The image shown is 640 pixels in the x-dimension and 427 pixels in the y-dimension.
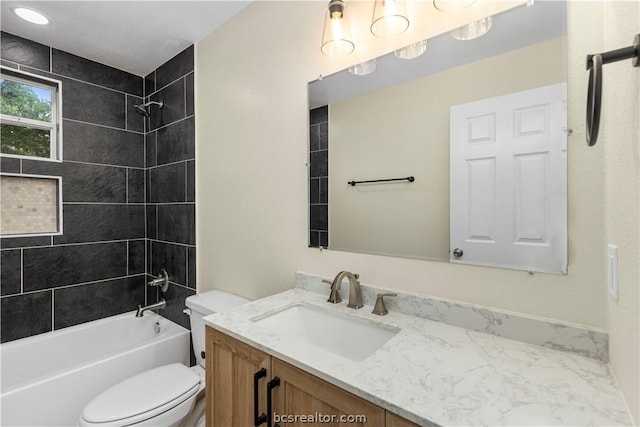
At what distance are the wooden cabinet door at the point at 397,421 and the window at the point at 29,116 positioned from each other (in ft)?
8.74

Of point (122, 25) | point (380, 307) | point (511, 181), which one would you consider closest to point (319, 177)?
point (380, 307)

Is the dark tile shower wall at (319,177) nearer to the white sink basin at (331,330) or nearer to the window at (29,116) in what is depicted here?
the white sink basin at (331,330)

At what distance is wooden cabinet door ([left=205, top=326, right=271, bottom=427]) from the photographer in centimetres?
94

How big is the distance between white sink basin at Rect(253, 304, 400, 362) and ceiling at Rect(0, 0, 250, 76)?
1.76m

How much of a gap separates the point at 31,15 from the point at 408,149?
2366mm

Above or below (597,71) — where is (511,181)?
below

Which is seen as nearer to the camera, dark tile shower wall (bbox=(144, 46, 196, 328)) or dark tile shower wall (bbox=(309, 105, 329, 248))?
dark tile shower wall (bbox=(309, 105, 329, 248))

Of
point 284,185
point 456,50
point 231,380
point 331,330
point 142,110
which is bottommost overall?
point 231,380

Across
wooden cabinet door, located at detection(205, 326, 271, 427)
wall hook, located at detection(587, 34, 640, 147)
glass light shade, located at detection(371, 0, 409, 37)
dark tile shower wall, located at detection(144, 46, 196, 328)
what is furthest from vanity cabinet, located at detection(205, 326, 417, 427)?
glass light shade, located at detection(371, 0, 409, 37)

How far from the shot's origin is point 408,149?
117 cm

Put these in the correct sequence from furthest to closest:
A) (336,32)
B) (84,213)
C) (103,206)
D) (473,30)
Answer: (103,206) → (84,213) → (336,32) → (473,30)

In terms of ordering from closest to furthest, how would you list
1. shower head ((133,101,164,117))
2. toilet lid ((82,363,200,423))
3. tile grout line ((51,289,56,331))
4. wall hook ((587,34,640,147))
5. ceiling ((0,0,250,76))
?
wall hook ((587,34,640,147)) → toilet lid ((82,363,200,423)) → ceiling ((0,0,250,76)) → tile grout line ((51,289,56,331)) → shower head ((133,101,164,117))

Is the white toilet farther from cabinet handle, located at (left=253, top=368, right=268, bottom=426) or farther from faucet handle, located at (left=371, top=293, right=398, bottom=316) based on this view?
faucet handle, located at (left=371, top=293, right=398, bottom=316)

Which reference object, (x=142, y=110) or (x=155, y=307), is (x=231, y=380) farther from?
(x=142, y=110)
